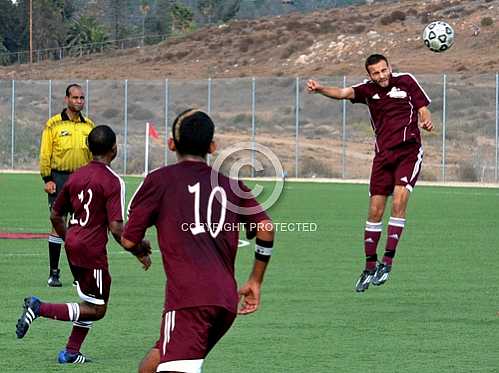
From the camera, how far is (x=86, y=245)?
33.8ft

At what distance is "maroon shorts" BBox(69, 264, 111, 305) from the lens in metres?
10.3

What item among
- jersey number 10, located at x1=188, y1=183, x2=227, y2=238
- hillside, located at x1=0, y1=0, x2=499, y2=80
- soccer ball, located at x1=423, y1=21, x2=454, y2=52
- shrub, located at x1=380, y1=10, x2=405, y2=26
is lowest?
jersey number 10, located at x1=188, y1=183, x2=227, y2=238

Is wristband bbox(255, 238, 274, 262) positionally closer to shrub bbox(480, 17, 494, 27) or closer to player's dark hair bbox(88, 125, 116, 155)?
player's dark hair bbox(88, 125, 116, 155)

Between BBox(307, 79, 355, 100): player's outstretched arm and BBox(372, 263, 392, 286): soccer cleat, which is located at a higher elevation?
BBox(307, 79, 355, 100): player's outstretched arm

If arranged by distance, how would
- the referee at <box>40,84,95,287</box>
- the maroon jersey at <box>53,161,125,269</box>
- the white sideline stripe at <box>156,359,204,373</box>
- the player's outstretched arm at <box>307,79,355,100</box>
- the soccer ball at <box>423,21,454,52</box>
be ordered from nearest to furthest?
1. the white sideline stripe at <box>156,359,204,373</box>
2. the maroon jersey at <box>53,161,125,269</box>
3. the player's outstretched arm at <box>307,79,355,100</box>
4. the referee at <box>40,84,95,287</box>
5. the soccer ball at <box>423,21,454,52</box>

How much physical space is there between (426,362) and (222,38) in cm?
8499

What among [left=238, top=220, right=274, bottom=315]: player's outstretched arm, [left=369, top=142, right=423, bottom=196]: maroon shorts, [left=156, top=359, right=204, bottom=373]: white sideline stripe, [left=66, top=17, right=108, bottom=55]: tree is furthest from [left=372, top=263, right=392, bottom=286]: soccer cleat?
[left=66, top=17, right=108, bottom=55]: tree

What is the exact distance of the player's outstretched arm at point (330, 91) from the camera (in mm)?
13953

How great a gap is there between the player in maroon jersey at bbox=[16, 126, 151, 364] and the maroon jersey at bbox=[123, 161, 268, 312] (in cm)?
287

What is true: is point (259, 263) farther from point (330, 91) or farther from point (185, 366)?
point (330, 91)

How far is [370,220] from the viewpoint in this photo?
48.4 feet

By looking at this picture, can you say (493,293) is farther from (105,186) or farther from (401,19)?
(401,19)

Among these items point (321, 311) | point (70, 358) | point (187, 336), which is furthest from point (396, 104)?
point (187, 336)

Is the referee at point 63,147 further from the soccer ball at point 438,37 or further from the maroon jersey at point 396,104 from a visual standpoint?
the soccer ball at point 438,37
